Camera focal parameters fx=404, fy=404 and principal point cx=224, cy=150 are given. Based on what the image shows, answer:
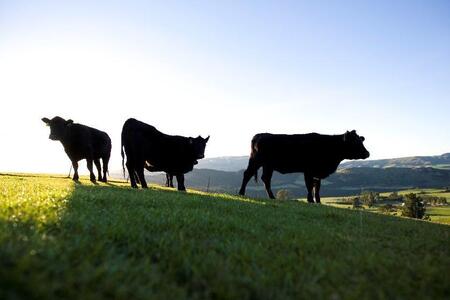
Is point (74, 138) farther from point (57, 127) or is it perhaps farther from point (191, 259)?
point (191, 259)

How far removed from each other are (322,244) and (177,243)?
8.12 ft

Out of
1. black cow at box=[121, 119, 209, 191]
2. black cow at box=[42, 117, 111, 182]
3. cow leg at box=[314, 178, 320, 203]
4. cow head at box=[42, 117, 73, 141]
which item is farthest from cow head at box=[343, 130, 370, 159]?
cow head at box=[42, 117, 73, 141]

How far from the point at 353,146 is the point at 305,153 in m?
2.99

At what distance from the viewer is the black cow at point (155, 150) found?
64.0 ft

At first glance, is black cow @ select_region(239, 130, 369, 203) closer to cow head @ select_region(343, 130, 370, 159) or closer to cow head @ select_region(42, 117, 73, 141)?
cow head @ select_region(343, 130, 370, 159)

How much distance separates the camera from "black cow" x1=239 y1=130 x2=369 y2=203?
21.7m

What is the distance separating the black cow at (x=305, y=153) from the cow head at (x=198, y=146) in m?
2.79

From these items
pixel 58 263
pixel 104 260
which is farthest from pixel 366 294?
pixel 58 263

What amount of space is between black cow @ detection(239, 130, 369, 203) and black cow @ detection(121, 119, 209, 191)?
10.5ft

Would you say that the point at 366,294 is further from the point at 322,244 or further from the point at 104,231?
the point at 104,231

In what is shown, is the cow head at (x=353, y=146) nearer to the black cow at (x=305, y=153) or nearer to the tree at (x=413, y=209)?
the black cow at (x=305, y=153)

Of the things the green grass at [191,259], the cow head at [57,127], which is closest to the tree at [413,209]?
the cow head at [57,127]

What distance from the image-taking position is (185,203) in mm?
10625

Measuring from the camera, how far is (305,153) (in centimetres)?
2173
